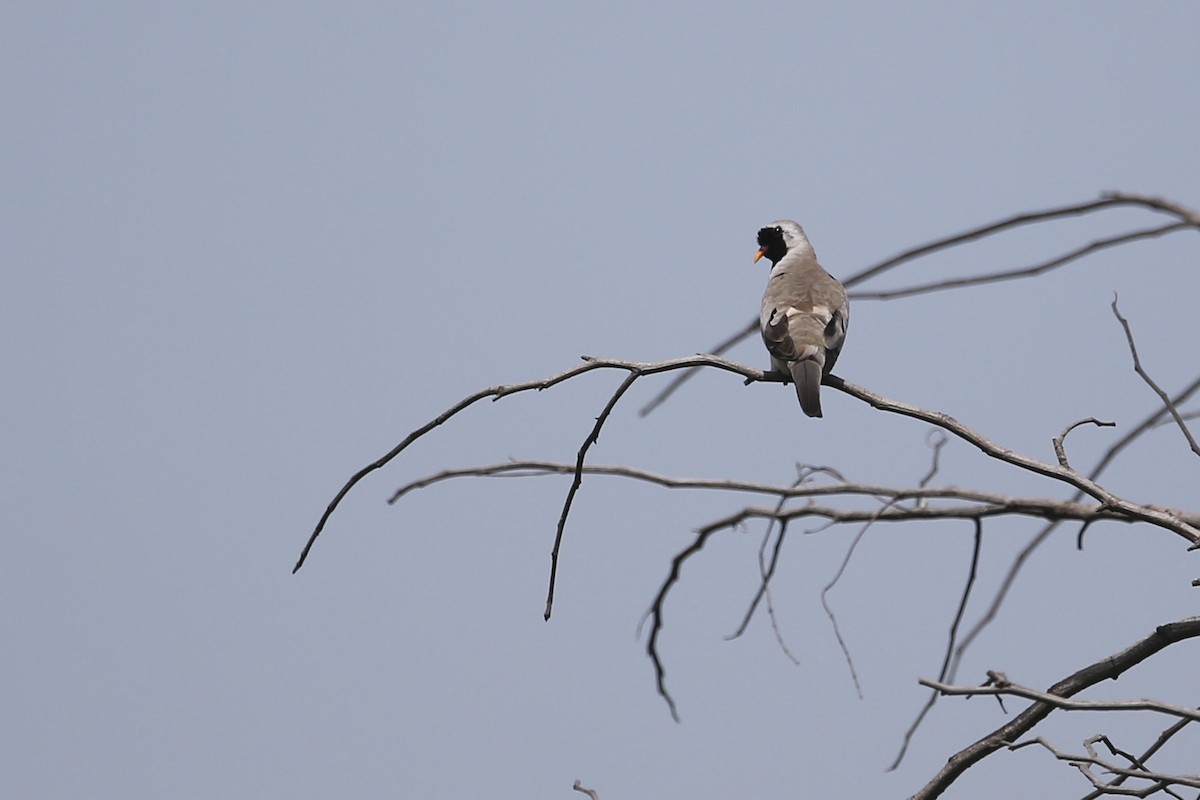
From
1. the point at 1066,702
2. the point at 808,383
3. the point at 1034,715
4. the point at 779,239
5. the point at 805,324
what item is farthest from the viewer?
the point at 779,239

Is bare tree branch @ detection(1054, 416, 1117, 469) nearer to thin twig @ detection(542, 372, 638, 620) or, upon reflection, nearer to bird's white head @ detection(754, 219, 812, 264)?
thin twig @ detection(542, 372, 638, 620)

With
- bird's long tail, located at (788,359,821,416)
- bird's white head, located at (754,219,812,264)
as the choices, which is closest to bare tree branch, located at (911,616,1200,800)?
bird's long tail, located at (788,359,821,416)

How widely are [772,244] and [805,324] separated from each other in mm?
2451

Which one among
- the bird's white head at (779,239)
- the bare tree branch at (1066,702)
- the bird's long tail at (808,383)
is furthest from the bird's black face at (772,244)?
the bare tree branch at (1066,702)

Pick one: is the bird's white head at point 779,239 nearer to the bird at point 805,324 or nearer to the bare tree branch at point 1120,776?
the bird at point 805,324

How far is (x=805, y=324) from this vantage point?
217 inches

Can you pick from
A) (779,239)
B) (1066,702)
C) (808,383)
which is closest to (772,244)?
(779,239)

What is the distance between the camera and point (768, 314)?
5855 millimetres

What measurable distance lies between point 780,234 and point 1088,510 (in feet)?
18.0

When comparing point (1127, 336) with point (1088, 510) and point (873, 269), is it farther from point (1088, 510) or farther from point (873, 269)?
point (873, 269)

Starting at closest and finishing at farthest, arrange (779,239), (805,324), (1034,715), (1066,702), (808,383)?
(1066,702), (1034,715), (808,383), (805,324), (779,239)

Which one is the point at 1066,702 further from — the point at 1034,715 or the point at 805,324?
the point at 805,324

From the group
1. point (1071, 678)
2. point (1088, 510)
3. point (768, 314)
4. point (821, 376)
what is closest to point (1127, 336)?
point (1088, 510)

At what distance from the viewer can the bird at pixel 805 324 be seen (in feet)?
17.3
